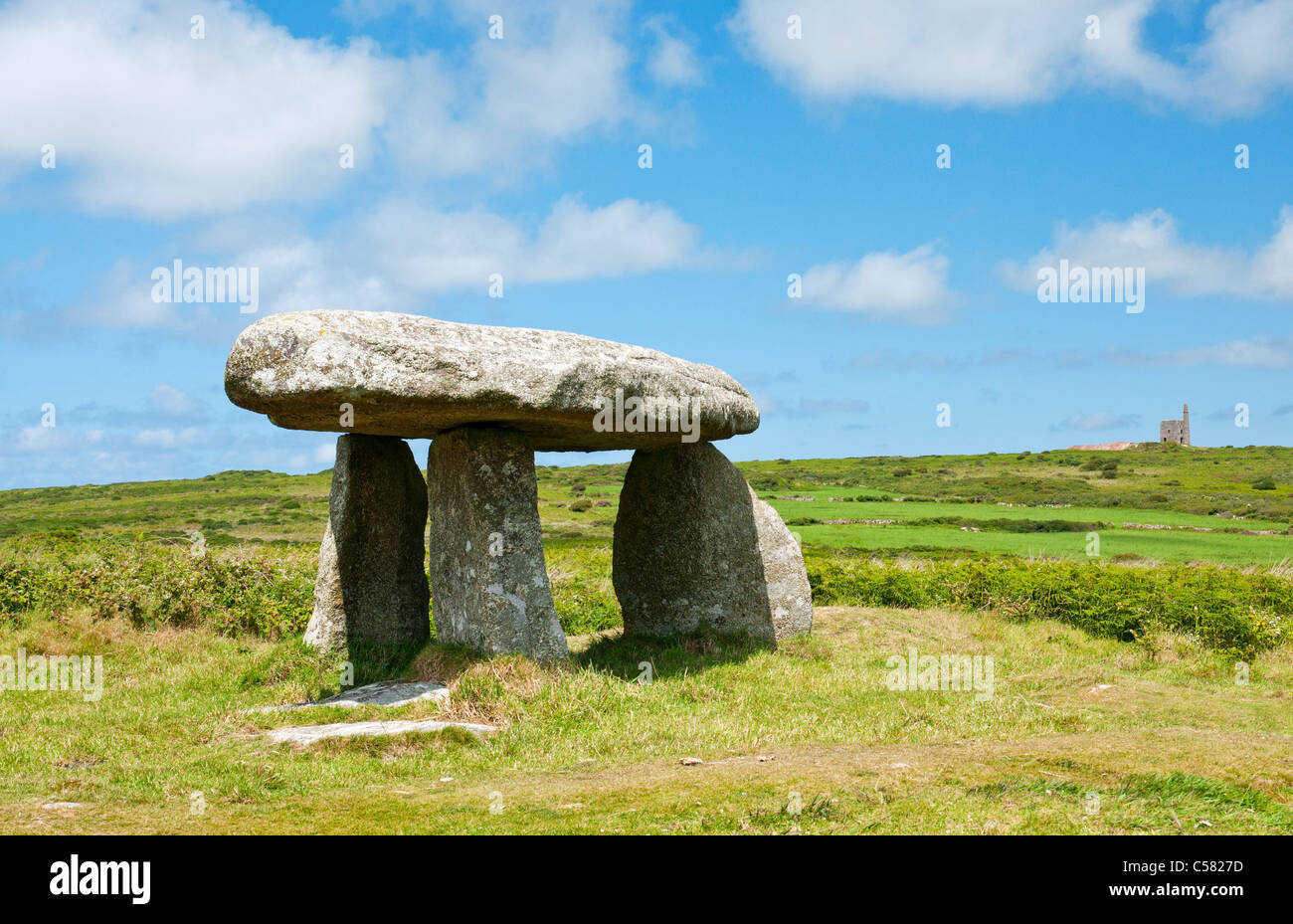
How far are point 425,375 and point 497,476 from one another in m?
2.01

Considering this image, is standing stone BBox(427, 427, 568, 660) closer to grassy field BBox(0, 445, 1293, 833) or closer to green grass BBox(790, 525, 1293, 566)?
grassy field BBox(0, 445, 1293, 833)

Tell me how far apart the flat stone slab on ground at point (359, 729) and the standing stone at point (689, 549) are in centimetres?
536

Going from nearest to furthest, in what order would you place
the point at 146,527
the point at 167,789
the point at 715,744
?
1. the point at 167,789
2. the point at 715,744
3. the point at 146,527

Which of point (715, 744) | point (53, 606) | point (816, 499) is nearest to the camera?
point (715, 744)

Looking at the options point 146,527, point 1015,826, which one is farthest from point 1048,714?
point 146,527

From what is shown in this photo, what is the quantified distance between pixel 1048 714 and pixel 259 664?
9.24 metres

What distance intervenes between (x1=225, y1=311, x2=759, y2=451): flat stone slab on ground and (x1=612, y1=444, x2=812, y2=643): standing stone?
294 cm

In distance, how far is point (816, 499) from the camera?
5750cm

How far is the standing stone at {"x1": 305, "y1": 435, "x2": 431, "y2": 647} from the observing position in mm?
13242

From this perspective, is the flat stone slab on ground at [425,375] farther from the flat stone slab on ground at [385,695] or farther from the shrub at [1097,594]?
the shrub at [1097,594]

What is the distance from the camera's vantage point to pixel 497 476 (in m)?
11.8

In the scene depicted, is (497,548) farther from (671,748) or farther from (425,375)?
(671,748)

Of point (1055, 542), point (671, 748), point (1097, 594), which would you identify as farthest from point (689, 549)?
point (1055, 542)
